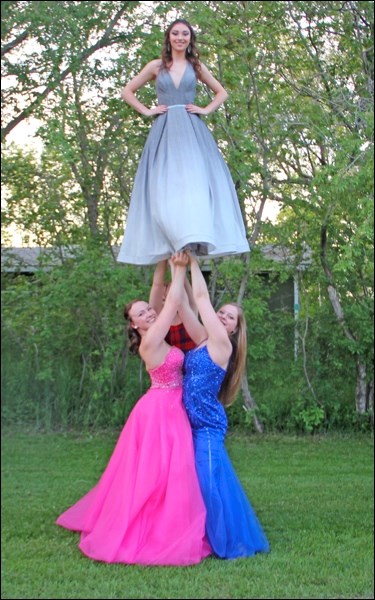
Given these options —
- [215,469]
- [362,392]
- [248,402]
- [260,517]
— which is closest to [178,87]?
[215,469]

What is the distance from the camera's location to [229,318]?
186 inches

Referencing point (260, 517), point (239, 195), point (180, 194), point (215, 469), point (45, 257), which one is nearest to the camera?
point (180, 194)

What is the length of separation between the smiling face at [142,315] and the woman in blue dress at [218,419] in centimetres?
16

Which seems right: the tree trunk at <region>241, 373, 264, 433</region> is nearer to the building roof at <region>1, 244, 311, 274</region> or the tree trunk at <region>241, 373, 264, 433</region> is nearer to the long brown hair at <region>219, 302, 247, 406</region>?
the building roof at <region>1, 244, 311, 274</region>

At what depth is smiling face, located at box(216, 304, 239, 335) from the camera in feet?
15.5

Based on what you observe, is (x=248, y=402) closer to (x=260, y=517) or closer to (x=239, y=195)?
(x=239, y=195)

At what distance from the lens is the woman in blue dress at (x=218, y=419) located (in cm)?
459

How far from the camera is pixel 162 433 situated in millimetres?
4691

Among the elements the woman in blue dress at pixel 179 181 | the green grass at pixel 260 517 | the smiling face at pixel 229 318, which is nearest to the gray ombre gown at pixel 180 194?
the woman in blue dress at pixel 179 181

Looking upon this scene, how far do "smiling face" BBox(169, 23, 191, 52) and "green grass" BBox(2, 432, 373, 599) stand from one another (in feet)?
8.22

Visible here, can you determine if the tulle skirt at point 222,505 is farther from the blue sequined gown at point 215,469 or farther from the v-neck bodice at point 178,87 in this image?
the v-neck bodice at point 178,87

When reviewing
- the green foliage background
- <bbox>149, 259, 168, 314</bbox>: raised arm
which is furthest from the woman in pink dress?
the green foliage background

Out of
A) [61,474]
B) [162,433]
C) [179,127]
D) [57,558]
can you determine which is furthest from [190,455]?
[61,474]

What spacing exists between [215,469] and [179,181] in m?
1.49
